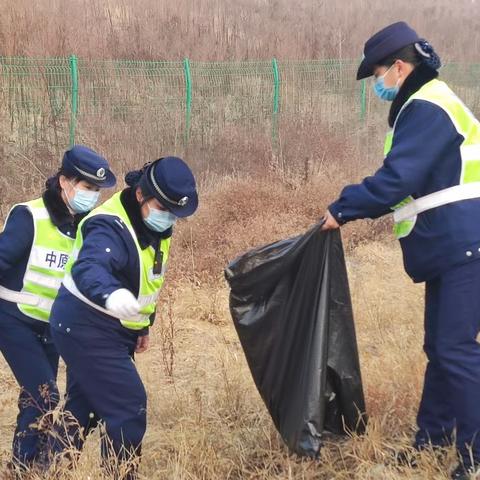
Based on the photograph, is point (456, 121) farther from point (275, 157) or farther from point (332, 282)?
point (275, 157)

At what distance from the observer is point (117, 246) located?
2.85m

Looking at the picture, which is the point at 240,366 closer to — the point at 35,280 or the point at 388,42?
the point at 35,280

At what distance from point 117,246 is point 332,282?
0.91 m

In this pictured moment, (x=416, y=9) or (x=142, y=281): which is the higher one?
(x=416, y=9)

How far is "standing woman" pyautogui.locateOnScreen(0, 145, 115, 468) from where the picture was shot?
3303mm

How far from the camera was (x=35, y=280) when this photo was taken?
10.9 ft

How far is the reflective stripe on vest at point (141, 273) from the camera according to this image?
2.91m

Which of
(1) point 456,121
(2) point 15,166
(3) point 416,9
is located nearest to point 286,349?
(1) point 456,121

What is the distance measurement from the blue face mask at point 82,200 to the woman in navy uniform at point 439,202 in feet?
3.97

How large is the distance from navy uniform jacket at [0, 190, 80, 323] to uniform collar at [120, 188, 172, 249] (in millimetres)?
512

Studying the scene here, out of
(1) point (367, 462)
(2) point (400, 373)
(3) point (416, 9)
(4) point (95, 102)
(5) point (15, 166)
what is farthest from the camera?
(3) point (416, 9)

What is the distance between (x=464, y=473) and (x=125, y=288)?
4.94 ft

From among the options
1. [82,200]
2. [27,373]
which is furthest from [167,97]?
[27,373]

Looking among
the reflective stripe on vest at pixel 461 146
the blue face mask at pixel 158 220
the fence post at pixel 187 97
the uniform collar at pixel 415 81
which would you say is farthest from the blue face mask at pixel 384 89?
the fence post at pixel 187 97
